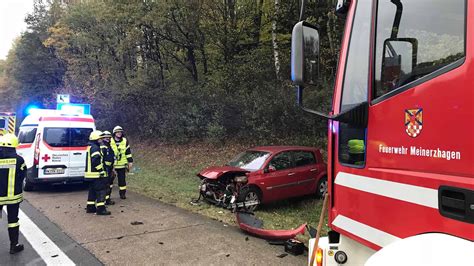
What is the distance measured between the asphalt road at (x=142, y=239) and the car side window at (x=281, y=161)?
262cm

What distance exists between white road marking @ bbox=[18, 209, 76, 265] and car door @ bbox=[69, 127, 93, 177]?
3.55m

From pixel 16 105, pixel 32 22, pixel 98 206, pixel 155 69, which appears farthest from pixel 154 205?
pixel 16 105

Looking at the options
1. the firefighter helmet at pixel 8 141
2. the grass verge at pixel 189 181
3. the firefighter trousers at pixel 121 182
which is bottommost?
the grass verge at pixel 189 181

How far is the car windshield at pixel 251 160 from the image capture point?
30.9 ft

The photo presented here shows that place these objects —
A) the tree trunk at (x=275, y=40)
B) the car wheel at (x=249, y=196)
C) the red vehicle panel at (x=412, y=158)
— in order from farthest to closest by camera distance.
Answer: the tree trunk at (x=275, y=40)
the car wheel at (x=249, y=196)
the red vehicle panel at (x=412, y=158)

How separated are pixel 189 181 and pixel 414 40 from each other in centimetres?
1130


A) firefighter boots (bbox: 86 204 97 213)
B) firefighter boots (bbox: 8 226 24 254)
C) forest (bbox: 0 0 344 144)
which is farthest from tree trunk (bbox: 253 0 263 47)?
firefighter boots (bbox: 8 226 24 254)

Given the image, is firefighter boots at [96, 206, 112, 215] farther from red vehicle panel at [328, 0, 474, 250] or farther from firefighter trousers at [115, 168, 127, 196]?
red vehicle panel at [328, 0, 474, 250]

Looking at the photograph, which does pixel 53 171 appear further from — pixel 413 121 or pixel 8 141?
pixel 413 121

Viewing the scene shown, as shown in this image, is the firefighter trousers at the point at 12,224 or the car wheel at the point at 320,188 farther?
the car wheel at the point at 320,188

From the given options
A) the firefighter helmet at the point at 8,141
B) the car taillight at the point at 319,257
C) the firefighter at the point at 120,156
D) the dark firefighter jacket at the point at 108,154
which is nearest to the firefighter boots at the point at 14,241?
the firefighter helmet at the point at 8,141

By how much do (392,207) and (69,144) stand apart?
1072 centimetres

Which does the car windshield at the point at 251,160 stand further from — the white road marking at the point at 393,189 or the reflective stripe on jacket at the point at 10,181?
the white road marking at the point at 393,189

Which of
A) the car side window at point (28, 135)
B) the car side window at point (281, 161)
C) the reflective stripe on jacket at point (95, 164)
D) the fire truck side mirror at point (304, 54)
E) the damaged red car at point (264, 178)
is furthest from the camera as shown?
the car side window at point (28, 135)
